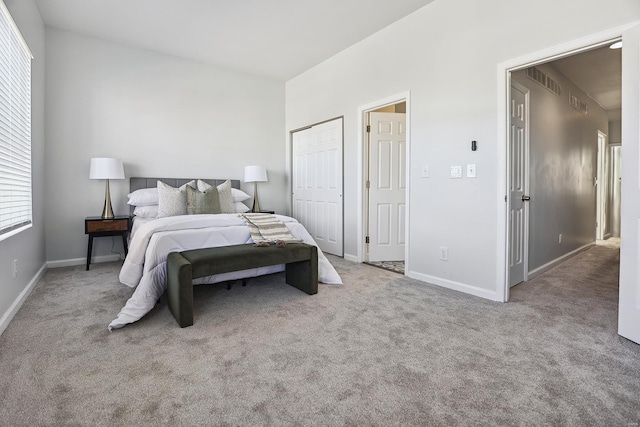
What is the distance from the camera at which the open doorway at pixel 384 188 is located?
4.17 m

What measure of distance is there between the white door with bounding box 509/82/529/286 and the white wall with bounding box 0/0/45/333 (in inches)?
159

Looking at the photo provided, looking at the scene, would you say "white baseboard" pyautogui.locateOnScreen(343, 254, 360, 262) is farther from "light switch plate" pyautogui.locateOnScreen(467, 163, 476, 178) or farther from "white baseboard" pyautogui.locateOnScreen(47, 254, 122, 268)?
"white baseboard" pyautogui.locateOnScreen(47, 254, 122, 268)

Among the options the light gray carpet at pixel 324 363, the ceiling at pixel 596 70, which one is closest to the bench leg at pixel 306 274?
the light gray carpet at pixel 324 363

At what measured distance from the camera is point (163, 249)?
8.50 feet

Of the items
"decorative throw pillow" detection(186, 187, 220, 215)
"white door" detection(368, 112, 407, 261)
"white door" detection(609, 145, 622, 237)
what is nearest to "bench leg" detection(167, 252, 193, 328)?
"decorative throw pillow" detection(186, 187, 220, 215)

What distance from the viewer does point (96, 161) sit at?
3834 mm

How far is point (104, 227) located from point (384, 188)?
3383 mm

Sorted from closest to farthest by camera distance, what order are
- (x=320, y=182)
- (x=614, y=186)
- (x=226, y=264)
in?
(x=226, y=264), (x=320, y=182), (x=614, y=186)

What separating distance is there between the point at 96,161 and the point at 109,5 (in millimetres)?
1644

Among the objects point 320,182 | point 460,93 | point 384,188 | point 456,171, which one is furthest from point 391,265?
point 460,93

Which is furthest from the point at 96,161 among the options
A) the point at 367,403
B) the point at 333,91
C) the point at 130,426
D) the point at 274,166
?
the point at 367,403

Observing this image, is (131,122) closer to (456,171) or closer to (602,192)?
(456,171)

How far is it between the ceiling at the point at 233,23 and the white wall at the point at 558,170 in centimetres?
179

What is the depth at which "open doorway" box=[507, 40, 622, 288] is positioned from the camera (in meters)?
3.24
